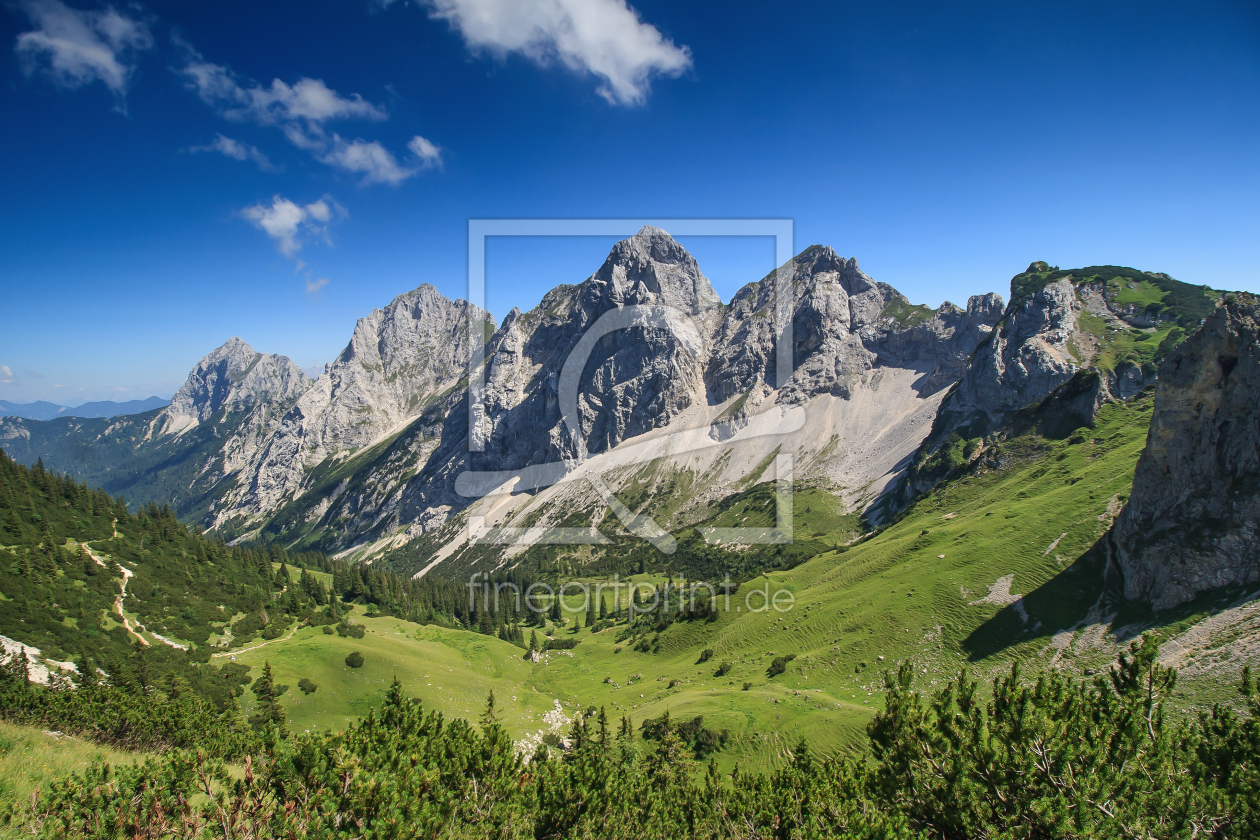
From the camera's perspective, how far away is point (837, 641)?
204 feet

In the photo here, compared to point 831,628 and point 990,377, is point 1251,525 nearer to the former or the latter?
point 831,628

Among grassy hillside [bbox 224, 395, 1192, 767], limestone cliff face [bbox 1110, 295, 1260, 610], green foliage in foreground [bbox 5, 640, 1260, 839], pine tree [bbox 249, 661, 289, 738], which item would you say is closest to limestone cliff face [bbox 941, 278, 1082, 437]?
grassy hillside [bbox 224, 395, 1192, 767]

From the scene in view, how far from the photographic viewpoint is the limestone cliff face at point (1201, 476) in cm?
4178

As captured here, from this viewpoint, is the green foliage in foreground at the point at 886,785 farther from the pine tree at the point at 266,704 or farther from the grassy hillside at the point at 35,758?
the pine tree at the point at 266,704

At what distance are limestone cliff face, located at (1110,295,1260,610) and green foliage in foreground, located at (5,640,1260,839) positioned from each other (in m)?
35.5

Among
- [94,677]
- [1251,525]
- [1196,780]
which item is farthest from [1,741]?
[1251,525]

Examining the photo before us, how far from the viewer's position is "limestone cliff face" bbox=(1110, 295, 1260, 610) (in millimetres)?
41781

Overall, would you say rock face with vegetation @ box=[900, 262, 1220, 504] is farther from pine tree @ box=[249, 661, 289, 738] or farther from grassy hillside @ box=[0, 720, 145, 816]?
grassy hillside @ box=[0, 720, 145, 816]

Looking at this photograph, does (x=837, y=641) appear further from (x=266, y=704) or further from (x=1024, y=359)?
(x=1024, y=359)

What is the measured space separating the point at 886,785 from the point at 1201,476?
51.7 meters

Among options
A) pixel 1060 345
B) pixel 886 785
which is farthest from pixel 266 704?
pixel 1060 345

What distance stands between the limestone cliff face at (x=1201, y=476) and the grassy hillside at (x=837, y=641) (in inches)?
250

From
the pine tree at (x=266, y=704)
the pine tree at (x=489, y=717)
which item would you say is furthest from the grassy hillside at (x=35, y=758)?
the pine tree at (x=266, y=704)

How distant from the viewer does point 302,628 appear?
6975 cm
